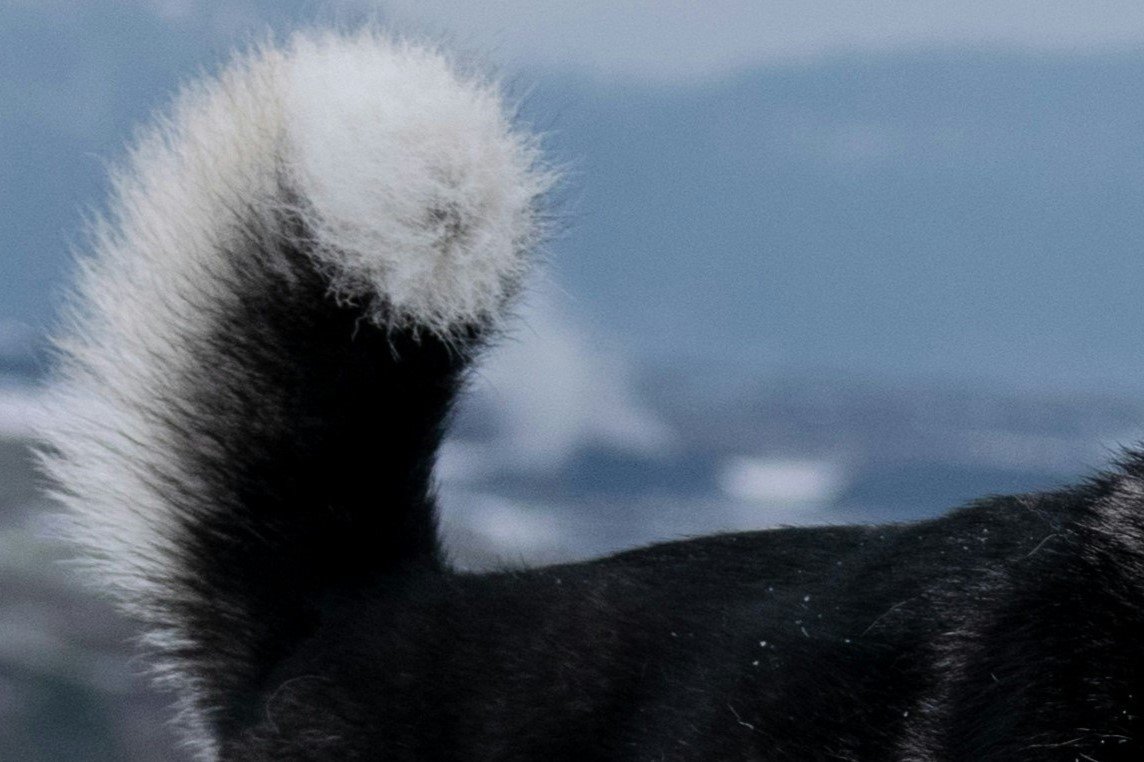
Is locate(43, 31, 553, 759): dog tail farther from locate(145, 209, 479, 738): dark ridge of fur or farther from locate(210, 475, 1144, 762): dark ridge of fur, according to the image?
locate(210, 475, 1144, 762): dark ridge of fur

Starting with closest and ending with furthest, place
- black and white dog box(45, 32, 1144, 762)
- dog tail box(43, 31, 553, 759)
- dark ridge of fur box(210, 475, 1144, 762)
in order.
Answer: dark ridge of fur box(210, 475, 1144, 762), black and white dog box(45, 32, 1144, 762), dog tail box(43, 31, 553, 759)

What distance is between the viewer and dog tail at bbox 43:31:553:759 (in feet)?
7.96

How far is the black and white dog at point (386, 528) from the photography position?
6.70 ft

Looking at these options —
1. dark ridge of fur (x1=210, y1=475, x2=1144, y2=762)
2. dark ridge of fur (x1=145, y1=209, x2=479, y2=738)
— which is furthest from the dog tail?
dark ridge of fur (x1=210, y1=475, x2=1144, y2=762)

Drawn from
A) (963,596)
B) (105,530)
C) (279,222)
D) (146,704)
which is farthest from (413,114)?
(146,704)

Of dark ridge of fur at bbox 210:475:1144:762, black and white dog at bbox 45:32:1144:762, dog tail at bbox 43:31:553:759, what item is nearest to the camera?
dark ridge of fur at bbox 210:475:1144:762

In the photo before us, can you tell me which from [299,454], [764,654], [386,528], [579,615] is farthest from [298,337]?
[764,654]

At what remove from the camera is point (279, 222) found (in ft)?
8.20

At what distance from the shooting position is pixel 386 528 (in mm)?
2518

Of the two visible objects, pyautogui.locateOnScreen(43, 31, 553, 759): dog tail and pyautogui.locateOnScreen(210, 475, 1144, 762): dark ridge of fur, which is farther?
pyautogui.locateOnScreen(43, 31, 553, 759): dog tail

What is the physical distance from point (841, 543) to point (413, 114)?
937mm

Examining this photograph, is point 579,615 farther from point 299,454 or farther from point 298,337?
point 298,337

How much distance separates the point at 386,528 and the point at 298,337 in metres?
0.34

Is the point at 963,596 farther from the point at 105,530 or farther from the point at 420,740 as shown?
the point at 105,530
